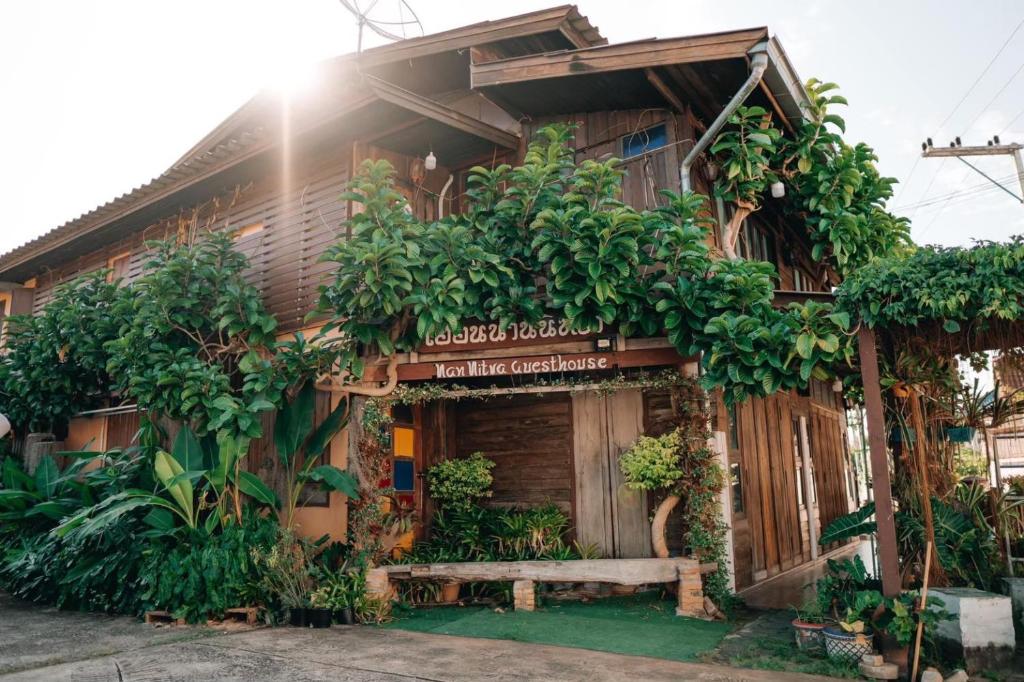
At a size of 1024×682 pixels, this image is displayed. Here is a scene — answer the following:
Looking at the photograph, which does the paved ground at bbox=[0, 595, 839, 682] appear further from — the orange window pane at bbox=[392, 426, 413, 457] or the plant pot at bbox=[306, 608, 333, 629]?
the orange window pane at bbox=[392, 426, 413, 457]

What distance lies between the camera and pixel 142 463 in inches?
365

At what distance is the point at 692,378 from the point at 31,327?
34.5ft

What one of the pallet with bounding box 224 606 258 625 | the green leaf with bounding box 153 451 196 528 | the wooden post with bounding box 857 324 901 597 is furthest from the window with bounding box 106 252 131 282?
the wooden post with bounding box 857 324 901 597

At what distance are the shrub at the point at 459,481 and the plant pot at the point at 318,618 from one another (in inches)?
98.4

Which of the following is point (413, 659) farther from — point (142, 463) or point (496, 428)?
point (142, 463)

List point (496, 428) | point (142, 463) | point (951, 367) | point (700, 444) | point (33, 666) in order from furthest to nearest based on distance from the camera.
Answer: point (496, 428)
point (142, 463)
point (700, 444)
point (951, 367)
point (33, 666)

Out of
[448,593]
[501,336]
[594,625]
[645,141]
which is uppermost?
[645,141]

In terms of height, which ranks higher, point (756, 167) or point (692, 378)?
point (756, 167)

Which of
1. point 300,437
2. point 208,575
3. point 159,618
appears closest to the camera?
point 208,575

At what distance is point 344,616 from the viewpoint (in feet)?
24.9

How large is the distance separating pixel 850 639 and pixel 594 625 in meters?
2.49

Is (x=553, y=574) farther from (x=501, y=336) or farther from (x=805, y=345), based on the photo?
(x=805, y=345)

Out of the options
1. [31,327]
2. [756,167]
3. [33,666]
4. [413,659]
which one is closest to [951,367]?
[756,167]

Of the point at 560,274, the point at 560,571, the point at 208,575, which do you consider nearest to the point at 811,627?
the point at 560,571
